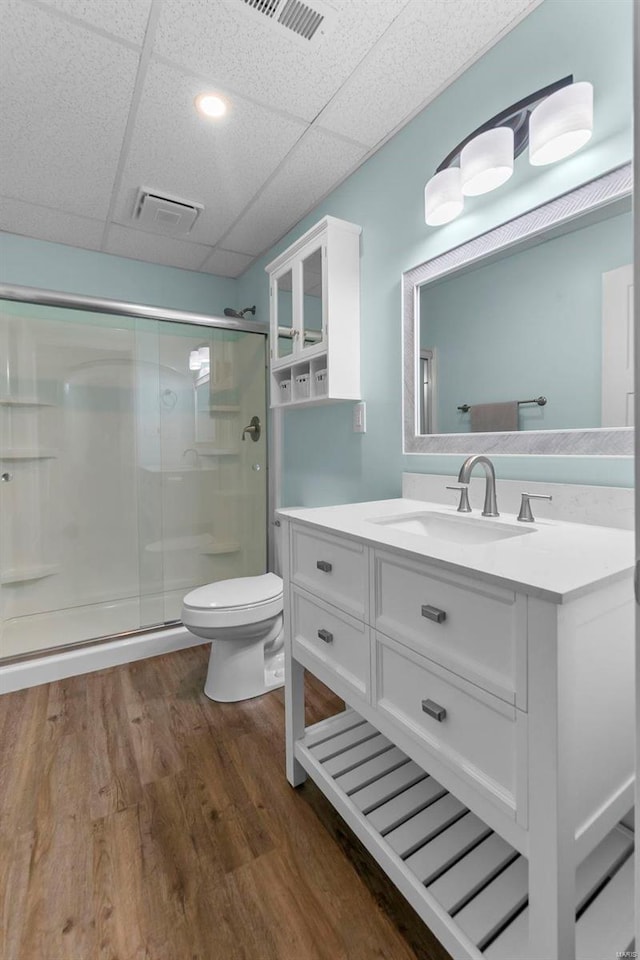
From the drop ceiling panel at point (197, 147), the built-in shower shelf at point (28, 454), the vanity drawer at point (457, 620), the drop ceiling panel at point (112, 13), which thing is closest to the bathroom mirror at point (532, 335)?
the vanity drawer at point (457, 620)

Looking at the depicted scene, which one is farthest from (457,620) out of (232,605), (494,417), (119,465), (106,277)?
(106,277)

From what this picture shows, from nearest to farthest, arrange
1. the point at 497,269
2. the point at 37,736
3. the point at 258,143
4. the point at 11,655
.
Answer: the point at 497,269 → the point at 37,736 → the point at 258,143 → the point at 11,655

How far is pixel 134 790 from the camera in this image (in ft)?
4.52

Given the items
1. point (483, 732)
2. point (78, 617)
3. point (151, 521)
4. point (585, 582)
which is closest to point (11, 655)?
point (78, 617)

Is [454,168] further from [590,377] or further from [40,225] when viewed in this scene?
[40,225]

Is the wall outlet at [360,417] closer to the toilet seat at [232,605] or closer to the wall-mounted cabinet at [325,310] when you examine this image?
the wall-mounted cabinet at [325,310]

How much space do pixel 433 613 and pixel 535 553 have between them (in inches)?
8.8

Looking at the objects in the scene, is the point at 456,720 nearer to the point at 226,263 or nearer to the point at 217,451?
the point at 217,451

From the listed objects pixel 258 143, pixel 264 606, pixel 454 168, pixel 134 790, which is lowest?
pixel 134 790

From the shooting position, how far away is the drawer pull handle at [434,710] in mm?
852

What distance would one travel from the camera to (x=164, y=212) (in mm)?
2254

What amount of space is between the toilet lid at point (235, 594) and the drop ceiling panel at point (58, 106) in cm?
185

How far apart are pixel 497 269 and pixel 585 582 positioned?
1.06 m

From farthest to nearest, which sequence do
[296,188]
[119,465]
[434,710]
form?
[119,465]
[296,188]
[434,710]
